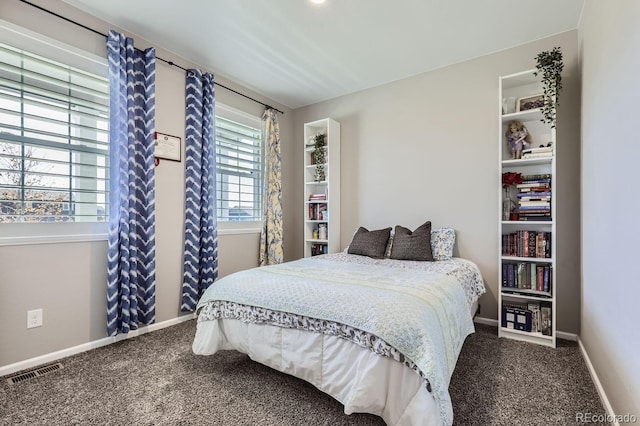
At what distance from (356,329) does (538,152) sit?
224 cm

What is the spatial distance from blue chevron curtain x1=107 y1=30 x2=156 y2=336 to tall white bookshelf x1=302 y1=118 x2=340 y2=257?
6.13ft

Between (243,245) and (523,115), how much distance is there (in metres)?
3.18

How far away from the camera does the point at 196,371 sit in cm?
204

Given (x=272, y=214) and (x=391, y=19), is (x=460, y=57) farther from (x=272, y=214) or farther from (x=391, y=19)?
(x=272, y=214)

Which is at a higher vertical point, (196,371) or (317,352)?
(317,352)

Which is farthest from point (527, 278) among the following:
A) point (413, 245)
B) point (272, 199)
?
point (272, 199)

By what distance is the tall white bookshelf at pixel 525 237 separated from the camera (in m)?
2.45

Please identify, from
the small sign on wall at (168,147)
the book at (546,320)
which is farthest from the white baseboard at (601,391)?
the small sign on wall at (168,147)

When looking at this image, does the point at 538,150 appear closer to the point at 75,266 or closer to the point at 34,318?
the point at 75,266

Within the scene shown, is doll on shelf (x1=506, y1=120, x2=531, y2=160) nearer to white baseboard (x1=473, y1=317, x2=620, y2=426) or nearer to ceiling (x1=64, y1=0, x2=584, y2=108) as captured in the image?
ceiling (x1=64, y1=0, x2=584, y2=108)

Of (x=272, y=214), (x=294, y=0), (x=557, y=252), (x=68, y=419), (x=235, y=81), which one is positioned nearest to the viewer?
(x=68, y=419)

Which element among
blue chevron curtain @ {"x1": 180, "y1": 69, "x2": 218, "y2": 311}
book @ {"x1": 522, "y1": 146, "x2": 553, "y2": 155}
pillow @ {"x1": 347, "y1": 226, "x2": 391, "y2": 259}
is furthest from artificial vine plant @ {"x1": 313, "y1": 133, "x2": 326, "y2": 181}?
book @ {"x1": 522, "y1": 146, "x2": 553, "y2": 155}

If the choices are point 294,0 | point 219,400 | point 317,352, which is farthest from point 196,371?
point 294,0

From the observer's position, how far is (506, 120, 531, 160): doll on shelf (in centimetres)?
269
